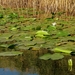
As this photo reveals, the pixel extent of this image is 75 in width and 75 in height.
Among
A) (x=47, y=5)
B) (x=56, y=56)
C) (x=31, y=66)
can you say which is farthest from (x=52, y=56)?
(x=47, y=5)

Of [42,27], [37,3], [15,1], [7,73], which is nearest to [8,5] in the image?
[15,1]

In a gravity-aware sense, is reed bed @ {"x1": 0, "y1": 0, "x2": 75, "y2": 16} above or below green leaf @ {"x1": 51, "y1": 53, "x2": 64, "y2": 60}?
above

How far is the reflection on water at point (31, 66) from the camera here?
3.34 metres

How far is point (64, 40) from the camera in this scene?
4.48 m

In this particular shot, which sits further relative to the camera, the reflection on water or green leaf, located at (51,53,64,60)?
green leaf, located at (51,53,64,60)

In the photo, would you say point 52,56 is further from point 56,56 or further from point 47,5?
point 47,5

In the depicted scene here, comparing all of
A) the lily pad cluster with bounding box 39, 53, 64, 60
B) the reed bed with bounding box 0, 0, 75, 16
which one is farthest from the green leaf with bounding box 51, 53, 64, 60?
the reed bed with bounding box 0, 0, 75, 16

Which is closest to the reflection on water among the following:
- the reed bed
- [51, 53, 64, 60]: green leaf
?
[51, 53, 64, 60]: green leaf

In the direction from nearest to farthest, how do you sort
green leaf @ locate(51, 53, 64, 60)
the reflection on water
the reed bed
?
the reflection on water < green leaf @ locate(51, 53, 64, 60) < the reed bed

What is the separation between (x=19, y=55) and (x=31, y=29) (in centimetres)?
170

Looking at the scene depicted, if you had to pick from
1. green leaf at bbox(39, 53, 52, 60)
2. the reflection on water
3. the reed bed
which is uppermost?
the reed bed

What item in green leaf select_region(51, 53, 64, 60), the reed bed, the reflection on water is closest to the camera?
the reflection on water

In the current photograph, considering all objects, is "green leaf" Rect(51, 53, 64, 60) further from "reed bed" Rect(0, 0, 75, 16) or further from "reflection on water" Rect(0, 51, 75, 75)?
"reed bed" Rect(0, 0, 75, 16)

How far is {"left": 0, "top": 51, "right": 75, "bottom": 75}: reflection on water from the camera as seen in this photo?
3.34m
